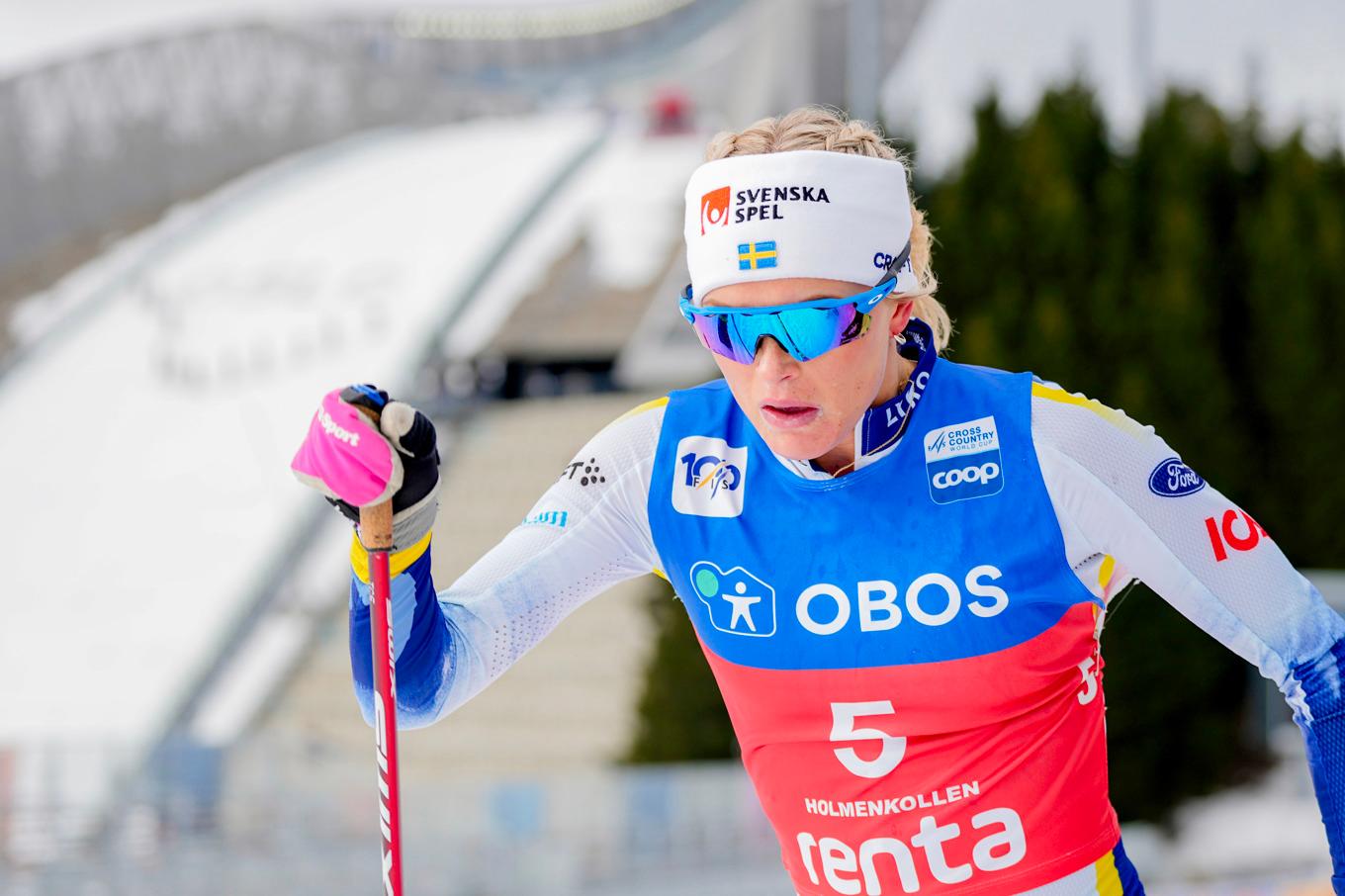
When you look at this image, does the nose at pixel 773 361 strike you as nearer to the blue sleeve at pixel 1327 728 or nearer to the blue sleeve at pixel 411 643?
the blue sleeve at pixel 411 643

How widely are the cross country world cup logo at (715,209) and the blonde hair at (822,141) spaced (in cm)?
9

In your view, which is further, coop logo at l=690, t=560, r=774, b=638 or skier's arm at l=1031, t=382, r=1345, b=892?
coop logo at l=690, t=560, r=774, b=638

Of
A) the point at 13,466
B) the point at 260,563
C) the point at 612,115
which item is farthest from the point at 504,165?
the point at 260,563

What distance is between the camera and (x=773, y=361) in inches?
89.0

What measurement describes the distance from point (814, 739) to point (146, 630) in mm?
14177

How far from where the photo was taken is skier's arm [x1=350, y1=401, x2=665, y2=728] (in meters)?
2.36

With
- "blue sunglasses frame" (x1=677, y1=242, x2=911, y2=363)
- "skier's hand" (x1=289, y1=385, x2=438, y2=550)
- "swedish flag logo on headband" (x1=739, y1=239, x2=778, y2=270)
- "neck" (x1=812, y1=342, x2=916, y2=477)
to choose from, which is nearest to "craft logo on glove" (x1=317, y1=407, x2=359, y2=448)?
"skier's hand" (x1=289, y1=385, x2=438, y2=550)

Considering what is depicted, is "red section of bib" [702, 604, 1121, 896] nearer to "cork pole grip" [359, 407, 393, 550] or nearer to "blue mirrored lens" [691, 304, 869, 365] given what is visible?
"blue mirrored lens" [691, 304, 869, 365]

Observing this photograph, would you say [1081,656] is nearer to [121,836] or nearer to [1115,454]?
[1115,454]

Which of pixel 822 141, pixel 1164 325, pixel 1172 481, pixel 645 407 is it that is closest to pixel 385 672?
pixel 645 407

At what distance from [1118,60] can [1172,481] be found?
13894 millimetres

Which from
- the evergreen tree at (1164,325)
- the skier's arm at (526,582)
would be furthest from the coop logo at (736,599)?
the evergreen tree at (1164,325)

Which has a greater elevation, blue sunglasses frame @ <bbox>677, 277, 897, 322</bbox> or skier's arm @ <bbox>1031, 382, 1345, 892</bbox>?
blue sunglasses frame @ <bbox>677, 277, 897, 322</bbox>

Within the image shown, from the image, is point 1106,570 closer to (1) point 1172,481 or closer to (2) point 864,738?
(1) point 1172,481
